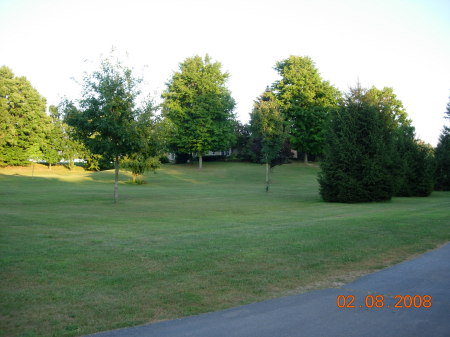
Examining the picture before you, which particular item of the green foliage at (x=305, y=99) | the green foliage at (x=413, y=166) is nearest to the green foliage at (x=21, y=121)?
the green foliage at (x=305, y=99)

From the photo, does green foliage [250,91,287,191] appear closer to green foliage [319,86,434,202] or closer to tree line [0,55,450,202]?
tree line [0,55,450,202]

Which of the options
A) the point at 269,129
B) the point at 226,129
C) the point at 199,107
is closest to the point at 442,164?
the point at 269,129

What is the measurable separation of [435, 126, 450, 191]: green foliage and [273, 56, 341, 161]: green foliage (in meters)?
19.9

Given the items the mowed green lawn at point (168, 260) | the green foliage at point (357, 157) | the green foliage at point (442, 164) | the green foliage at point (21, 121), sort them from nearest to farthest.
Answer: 1. the mowed green lawn at point (168, 260)
2. the green foliage at point (357, 157)
3. the green foliage at point (442, 164)
4. the green foliage at point (21, 121)

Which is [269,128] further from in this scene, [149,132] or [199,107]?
[199,107]

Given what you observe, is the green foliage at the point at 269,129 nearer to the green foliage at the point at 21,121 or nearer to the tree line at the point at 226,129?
the tree line at the point at 226,129

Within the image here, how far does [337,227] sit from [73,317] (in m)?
9.84

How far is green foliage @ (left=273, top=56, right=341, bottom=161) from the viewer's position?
62.4 metres

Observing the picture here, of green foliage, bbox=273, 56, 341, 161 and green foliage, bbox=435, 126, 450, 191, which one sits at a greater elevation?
green foliage, bbox=273, 56, 341, 161

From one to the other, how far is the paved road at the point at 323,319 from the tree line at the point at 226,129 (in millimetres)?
17714

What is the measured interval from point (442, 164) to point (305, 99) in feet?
82.0

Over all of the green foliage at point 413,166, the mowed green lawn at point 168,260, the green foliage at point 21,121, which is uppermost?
the green foliage at point 21,121

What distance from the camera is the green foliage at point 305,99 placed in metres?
62.4

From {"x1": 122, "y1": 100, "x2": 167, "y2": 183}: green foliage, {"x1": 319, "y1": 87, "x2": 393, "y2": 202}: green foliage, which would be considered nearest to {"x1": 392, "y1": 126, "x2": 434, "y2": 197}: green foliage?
{"x1": 319, "y1": 87, "x2": 393, "y2": 202}: green foliage
